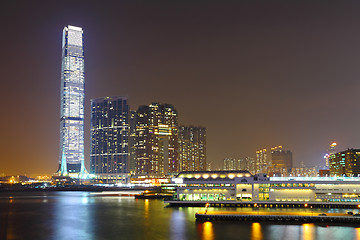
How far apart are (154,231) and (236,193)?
103 feet

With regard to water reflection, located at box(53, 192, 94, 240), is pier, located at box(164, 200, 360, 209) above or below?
above

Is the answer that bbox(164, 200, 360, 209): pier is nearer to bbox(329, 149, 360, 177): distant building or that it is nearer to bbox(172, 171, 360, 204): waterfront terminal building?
bbox(172, 171, 360, 204): waterfront terminal building

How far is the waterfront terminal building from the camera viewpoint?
81000mm

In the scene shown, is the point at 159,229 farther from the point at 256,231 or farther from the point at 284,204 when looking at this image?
the point at 284,204

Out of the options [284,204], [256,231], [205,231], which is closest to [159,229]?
[205,231]

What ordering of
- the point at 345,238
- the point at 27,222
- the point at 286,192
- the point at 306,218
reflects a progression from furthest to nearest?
the point at 286,192
the point at 27,222
the point at 306,218
the point at 345,238

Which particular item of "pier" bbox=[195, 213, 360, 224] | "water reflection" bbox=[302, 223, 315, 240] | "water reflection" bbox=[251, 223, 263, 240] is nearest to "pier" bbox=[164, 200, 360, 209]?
"pier" bbox=[195, 213, 360, 224]

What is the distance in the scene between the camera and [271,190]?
3273 inches

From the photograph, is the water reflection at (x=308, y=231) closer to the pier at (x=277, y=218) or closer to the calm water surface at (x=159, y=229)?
the calm water surface at (x=159, y=229)

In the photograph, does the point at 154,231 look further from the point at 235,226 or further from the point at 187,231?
the point at 235,226

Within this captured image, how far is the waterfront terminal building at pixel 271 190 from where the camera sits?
8100 centimetres

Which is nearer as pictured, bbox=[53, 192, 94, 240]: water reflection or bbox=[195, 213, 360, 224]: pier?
bbox=[53, 192, 94, 240]: water reflection

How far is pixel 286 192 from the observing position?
82312 mm

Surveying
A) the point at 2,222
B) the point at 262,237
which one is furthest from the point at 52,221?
the point at 262,237
